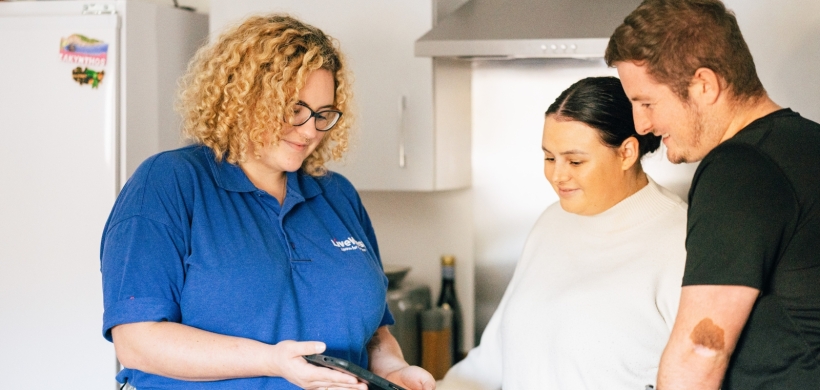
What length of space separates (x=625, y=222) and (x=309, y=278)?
1.72 feet

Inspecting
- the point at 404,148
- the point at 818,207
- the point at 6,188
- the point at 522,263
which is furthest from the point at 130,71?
the point at 818,207

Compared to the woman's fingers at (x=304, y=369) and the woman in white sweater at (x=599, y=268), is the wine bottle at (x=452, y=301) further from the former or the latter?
the woman's fingers at (x=304, y=369)

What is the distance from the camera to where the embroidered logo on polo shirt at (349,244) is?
52.7 inches

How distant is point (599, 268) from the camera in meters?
1.36

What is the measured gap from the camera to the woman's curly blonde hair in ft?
4.12

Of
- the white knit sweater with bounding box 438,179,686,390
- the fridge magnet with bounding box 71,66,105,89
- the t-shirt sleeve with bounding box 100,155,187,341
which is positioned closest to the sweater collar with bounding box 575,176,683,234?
the white knit sweater with bounding box 438,179,686,390

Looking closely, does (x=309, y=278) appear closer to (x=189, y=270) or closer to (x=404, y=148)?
(x=189, y=270)

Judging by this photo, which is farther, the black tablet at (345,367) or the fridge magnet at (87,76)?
the fridge magnet at (87,76)

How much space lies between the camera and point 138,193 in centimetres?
117

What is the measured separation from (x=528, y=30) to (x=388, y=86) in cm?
42

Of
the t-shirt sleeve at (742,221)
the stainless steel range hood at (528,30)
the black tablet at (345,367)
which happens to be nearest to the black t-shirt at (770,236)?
the t-shirt sleeve at (742,221)

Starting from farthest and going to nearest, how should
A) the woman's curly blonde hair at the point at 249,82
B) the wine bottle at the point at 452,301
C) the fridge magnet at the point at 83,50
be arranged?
the wine bottle at the point at 452,301, the fridge magnet at the point at 83,50, the woman's curly blonde hair at the point at 249,82

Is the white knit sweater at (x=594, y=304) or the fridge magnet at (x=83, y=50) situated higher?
the fridge magnet at (x=83, y=50)

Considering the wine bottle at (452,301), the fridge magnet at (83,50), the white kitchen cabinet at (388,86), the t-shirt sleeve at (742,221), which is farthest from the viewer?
the wine bottle at (452,301)
